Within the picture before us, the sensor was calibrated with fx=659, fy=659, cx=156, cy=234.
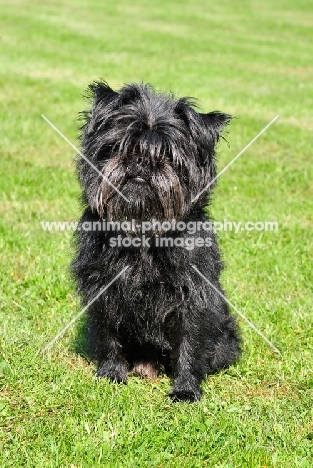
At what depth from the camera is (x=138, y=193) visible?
3.44 meters

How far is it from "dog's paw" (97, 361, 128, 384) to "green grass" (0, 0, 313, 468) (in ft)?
0.32

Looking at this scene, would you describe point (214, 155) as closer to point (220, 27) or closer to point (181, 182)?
point (181, 182)

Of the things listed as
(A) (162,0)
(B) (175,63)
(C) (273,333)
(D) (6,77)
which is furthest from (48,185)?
(A) (162,0)

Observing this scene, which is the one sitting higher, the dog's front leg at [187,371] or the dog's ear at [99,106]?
the dog's ear at [99,106]

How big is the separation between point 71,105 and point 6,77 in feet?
7.77

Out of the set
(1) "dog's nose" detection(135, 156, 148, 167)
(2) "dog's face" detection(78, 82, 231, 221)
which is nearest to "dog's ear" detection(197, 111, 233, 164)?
(2) "dog's face" detection(78, 82, 231, 221)

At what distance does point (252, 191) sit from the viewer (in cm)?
814

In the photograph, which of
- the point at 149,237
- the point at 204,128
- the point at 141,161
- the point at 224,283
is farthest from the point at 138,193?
the point at 224,283

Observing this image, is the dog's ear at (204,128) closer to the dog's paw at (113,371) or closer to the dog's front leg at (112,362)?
the dog's front leg at (112,362)

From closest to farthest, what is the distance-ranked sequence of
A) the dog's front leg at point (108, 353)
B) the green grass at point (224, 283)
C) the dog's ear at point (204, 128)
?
the green grass at point (224, 283)
the dog's ear at point (204, 128)
the dog's front leg at point (108, 353)

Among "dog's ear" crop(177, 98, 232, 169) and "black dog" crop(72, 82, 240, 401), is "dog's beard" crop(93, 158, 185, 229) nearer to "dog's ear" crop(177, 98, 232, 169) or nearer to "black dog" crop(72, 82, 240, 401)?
"black dog" crop(72, 82, 240, 401)

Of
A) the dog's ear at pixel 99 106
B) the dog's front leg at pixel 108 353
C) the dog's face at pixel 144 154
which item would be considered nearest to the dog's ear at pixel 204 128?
the dog's face at pixel 144 154

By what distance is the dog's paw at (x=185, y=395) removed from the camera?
12.6ft

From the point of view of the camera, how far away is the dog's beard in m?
3.41
